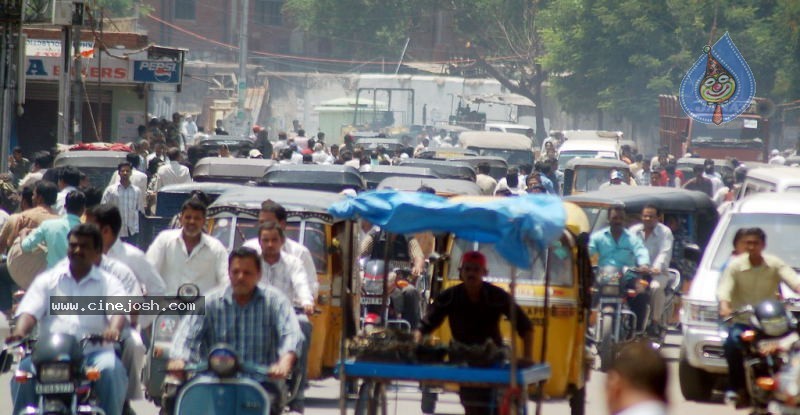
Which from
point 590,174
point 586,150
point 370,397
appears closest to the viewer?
point 370,397

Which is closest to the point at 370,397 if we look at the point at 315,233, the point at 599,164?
the point at 315,233

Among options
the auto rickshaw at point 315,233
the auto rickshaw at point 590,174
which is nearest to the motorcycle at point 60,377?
the auto rickshaw at point 315,233

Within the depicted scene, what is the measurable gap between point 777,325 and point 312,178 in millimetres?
9974

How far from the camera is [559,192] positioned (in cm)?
2719

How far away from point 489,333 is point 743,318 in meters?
2.15

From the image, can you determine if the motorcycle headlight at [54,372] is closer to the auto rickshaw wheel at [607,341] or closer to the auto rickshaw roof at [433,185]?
the auto rickshaw wheel at [607,341]

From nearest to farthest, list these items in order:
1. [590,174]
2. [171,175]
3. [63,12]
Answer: [171,175], [63,12], [590,174]

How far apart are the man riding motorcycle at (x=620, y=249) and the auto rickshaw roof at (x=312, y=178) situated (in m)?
5.07

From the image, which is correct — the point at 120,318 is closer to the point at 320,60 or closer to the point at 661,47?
the point at 661,47

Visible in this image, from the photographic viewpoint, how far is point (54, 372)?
634cm

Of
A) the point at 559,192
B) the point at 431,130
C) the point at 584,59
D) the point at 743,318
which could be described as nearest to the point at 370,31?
the point at 431,130

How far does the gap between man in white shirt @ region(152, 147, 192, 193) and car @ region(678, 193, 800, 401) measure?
9307mm

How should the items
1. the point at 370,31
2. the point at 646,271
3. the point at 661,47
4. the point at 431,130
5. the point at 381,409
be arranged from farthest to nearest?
the point at 370,31
the point at 431,130
the point at 661,47
the point at 646,271
the point at 381,409

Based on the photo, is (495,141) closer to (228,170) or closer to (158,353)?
(228,170)
